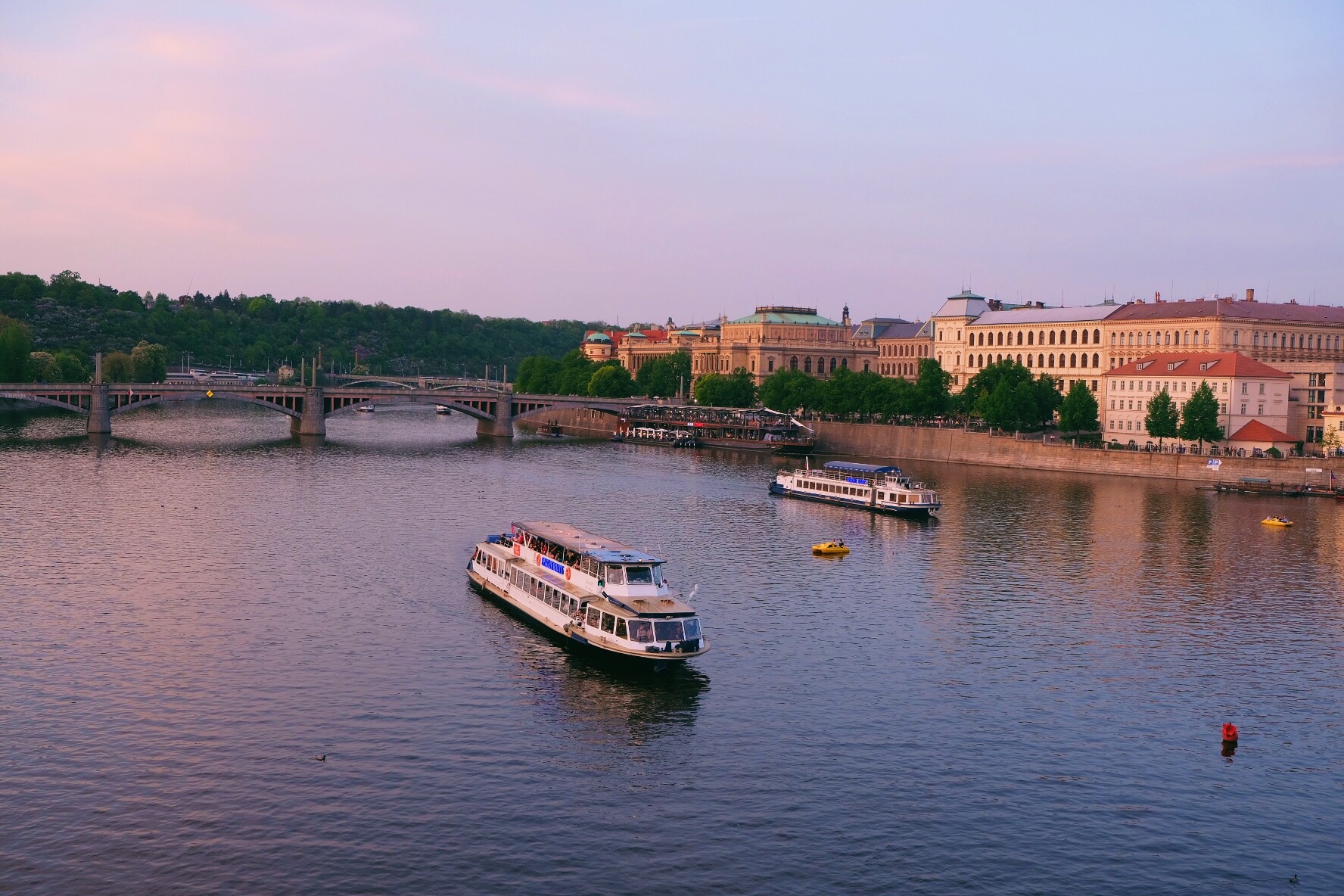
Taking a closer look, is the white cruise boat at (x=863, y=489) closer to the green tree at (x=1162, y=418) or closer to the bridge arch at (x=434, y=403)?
the green tree at (x=1162, y=418)

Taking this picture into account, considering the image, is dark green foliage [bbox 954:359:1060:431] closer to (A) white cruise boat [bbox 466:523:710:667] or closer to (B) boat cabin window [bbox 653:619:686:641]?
(A) white cruise boat [bbox 466:523:710:667]

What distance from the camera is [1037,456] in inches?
5827

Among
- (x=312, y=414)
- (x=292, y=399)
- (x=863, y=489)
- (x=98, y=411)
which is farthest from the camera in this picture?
(x=292, y=399)

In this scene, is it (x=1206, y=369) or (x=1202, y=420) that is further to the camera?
(x=1206, y=369)

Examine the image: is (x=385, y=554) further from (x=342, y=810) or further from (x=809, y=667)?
(x=342, y=810)

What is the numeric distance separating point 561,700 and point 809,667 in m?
10.7

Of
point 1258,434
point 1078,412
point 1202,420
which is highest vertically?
point 1078,412

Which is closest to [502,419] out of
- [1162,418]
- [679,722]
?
[1162,418]

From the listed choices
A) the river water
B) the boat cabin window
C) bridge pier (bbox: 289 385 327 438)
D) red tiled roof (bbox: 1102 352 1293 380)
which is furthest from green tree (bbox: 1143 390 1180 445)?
the boat cabin window

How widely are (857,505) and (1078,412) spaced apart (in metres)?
59.6

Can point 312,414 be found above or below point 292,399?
below

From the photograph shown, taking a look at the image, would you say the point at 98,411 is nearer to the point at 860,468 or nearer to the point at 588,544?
the point at 860,468

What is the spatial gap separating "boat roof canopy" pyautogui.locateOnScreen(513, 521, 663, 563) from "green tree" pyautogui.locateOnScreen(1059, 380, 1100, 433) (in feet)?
341

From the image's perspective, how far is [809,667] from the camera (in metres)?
54.3
